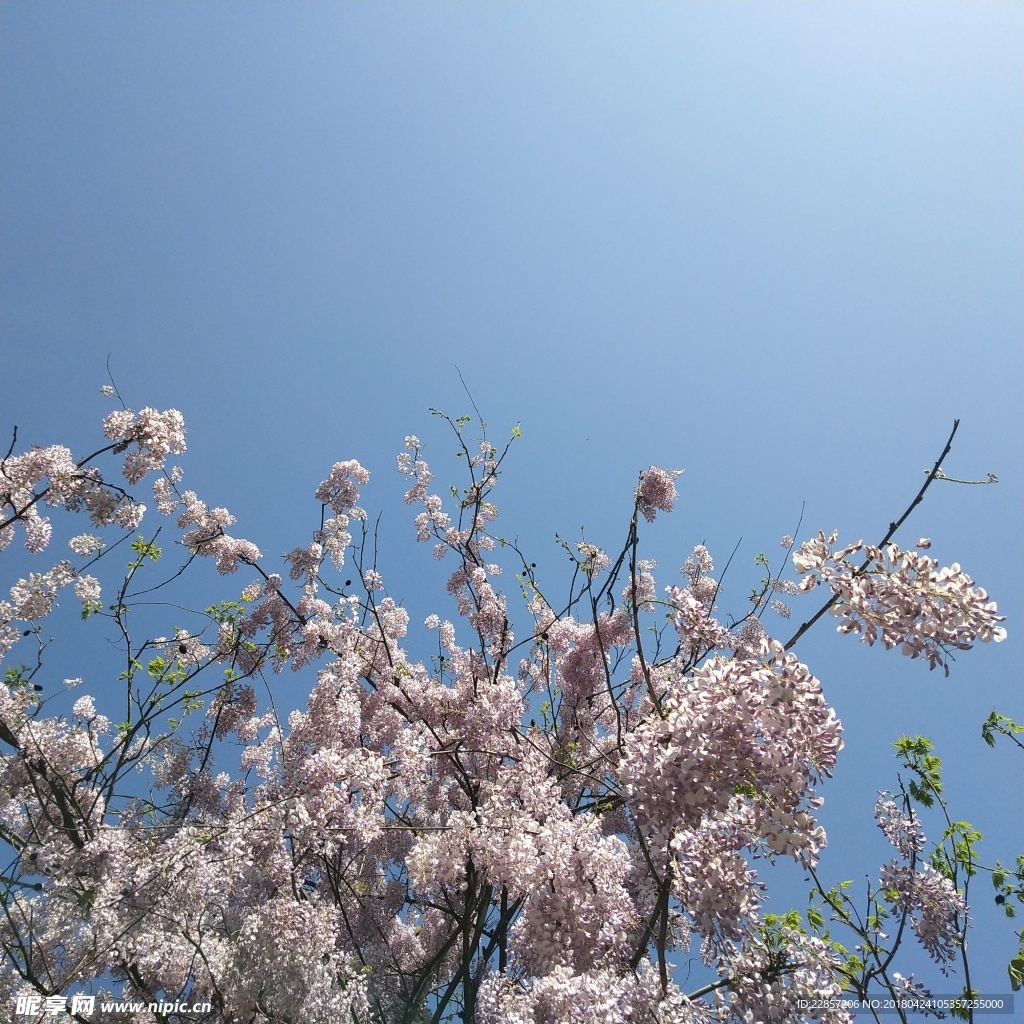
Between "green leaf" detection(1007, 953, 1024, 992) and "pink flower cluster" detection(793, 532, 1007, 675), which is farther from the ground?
"pink flower cluster" detection(793, 532, 1007, 675)

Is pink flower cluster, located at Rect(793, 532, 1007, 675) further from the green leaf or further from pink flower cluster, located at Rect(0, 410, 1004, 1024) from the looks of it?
the green leaf

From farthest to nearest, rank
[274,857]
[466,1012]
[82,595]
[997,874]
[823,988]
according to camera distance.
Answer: [82,595] < [997,874] < [466,1012] < [274,857] < [823,988]

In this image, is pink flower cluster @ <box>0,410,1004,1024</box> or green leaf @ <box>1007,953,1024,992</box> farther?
green leaf @ <box>1007,953,1024,992</box>

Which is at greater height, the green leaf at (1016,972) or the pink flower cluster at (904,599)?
the pink flower cluster at (904,599)

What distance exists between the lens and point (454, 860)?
4164 millimetres

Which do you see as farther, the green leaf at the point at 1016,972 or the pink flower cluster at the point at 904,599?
the green leaf at the point at 1016,972

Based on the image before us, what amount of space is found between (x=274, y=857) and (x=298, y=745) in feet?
5.03

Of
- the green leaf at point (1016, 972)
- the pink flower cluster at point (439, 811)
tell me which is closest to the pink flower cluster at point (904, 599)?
the pink flower cluster at point (439, 811)

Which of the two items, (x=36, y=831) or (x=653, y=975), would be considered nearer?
(x=653, y=975)

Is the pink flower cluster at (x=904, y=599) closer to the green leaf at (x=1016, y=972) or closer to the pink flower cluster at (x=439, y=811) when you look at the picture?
the pink flower cluster at (x=439, y=811)

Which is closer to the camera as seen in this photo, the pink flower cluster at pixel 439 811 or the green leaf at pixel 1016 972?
the pink flower cluster at pixel 439 811

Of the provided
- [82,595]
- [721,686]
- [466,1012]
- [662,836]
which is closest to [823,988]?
[662,836]

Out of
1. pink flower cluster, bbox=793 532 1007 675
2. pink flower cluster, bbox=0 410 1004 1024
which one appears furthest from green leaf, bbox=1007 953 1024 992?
pink flower cluster, bbox=793 532 1007 675

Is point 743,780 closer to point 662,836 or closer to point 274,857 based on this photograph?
point 662,836
